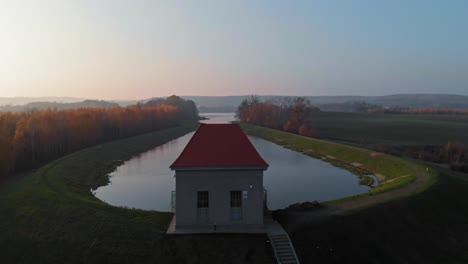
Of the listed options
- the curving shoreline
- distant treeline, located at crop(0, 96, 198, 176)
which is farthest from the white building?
distant treeline, located at crop(0, 96, 198, 176)

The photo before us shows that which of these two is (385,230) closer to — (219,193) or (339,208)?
(339,208)

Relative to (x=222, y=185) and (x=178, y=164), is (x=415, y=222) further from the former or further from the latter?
(x=178, y=164)

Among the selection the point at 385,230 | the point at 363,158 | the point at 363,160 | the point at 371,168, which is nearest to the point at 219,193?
the point at 385,230

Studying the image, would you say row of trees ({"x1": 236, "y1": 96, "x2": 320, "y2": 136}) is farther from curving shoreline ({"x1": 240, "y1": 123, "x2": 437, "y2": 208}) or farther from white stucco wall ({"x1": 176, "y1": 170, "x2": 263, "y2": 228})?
white stucco wall ({"x1": 176, "y1": 170, "x2": 263, "y2": 228})

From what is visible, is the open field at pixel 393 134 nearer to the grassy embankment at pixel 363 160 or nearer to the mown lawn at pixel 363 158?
the mown lawn at pixel 363 158

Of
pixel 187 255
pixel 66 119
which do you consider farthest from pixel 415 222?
pixel 66 119
